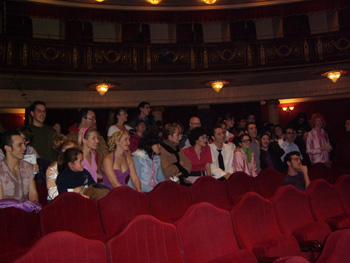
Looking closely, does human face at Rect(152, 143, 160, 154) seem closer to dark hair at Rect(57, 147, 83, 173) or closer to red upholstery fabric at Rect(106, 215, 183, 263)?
dark hair at Rect(57, 147, 83, 173)

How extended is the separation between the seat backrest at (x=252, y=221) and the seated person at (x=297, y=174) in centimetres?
120

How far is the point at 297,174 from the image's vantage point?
11.4 ft

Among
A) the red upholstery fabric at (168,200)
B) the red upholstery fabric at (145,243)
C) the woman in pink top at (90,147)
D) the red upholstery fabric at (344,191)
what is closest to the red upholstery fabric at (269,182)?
the red upholstery fabric at (344,191)

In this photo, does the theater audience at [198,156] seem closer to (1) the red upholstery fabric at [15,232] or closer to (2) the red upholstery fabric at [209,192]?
(2) the red upholstery fabric at [209,192]

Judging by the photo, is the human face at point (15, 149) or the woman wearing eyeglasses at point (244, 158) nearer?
the human face at point (15, 149)

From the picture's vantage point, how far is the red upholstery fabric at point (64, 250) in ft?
4.12

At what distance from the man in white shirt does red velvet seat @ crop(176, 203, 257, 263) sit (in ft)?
5.35

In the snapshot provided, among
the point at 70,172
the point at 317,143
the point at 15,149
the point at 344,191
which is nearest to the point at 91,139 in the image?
the point at 70,172

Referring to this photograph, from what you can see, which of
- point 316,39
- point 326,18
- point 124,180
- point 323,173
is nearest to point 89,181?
point 124,180

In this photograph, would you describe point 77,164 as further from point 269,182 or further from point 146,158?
point 269,182

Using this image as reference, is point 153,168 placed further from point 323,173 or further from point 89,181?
point 323,173

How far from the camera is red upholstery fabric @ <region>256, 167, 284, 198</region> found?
348 cm

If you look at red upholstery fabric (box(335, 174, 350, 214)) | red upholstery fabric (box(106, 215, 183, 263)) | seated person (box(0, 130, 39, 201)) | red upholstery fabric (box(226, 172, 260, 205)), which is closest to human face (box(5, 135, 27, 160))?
seated person (box(0, 130, 39, 201))

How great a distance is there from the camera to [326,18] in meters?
9.59
